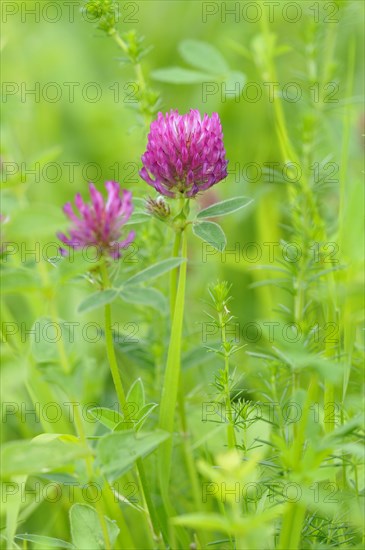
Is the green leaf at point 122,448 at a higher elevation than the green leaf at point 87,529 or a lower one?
higher

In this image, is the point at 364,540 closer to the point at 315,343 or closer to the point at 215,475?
the point at 315,343

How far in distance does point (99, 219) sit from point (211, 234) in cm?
23

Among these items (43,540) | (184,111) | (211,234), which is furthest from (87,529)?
(184,111)

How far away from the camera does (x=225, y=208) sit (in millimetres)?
1170

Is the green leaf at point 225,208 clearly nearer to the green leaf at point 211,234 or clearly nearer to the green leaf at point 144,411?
the green leaf at point 211,234

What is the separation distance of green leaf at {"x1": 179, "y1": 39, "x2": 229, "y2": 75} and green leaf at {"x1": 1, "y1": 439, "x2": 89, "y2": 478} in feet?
3.71

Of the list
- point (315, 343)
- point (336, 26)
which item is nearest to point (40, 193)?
point (336, 26)

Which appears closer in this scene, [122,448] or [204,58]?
[122,448]

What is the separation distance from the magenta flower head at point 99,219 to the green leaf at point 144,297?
63 millimetres

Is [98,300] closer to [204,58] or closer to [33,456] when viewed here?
[33,456]

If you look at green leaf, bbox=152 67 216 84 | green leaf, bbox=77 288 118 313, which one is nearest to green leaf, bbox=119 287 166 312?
green leaf, bbox=77 288 118 313

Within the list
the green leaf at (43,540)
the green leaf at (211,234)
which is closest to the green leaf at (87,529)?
the green leaf at (43,540)

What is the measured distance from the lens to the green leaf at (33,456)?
2.76 ft

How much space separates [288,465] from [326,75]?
3.17 feet
